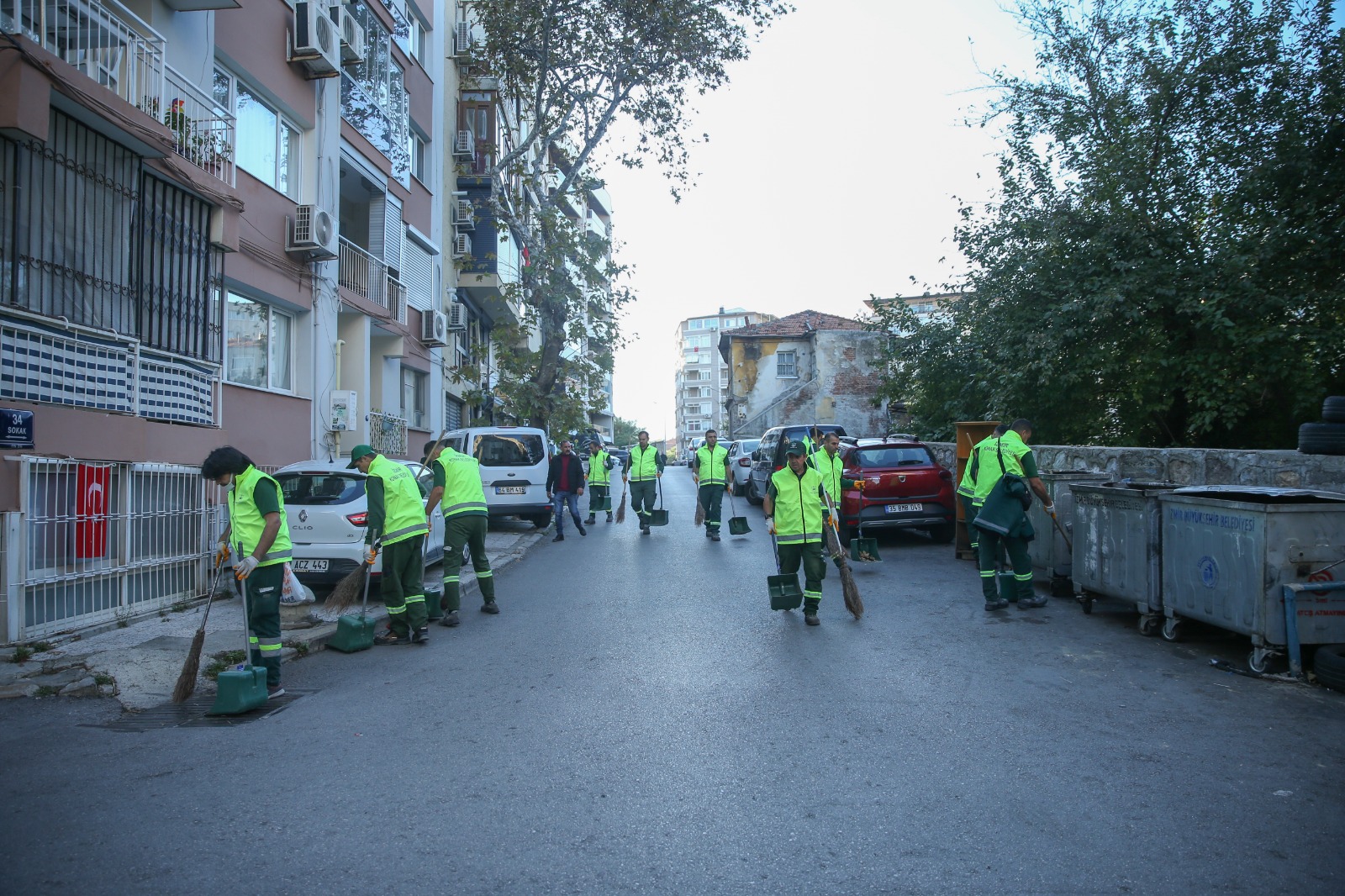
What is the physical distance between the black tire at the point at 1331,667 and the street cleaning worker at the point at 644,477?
460 inches

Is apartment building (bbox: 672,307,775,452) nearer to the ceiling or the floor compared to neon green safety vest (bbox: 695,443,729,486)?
nearer to the ceiling

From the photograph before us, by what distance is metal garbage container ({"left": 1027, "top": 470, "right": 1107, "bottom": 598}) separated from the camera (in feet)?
32.3

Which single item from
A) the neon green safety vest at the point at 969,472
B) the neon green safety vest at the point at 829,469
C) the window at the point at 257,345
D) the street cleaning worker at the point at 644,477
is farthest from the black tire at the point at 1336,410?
the window at the point at 257,345

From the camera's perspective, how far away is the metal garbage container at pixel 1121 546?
784 centimetres

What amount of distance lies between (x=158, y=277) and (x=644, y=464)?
29.2 ft

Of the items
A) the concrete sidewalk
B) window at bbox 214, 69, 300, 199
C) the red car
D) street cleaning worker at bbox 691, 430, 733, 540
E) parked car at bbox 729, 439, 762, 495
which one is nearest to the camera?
the concrete sidewalk

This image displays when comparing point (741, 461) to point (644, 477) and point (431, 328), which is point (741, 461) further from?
point (431, 328)

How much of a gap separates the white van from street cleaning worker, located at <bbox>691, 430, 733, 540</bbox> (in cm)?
294

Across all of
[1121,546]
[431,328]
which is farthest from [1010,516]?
[431,328]

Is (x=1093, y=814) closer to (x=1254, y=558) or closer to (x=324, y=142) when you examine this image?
(x=1254, y=558)

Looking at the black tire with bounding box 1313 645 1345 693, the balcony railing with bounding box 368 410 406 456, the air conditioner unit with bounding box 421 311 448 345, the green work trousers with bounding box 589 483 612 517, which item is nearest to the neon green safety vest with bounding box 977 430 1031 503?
the black tire with bounding box 1313 645 1345 693

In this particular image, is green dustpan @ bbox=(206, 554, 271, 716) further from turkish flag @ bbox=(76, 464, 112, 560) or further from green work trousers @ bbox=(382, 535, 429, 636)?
turkish flag @ bbox=(76, 464, 112, 560)

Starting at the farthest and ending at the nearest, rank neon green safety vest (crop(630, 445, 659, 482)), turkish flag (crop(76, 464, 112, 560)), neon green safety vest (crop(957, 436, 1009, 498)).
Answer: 1. neon green safety vest (crop(630, 445, 659, 482))
2. neon green safety vest (crop(957, 436, 1009, 498))
3. turkish flag (crop(76, 464, 112, 560))

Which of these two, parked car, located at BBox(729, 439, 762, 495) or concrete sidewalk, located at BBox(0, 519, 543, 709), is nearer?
concrete sidewalk, located at BBox(0, 519, 543, 709)
